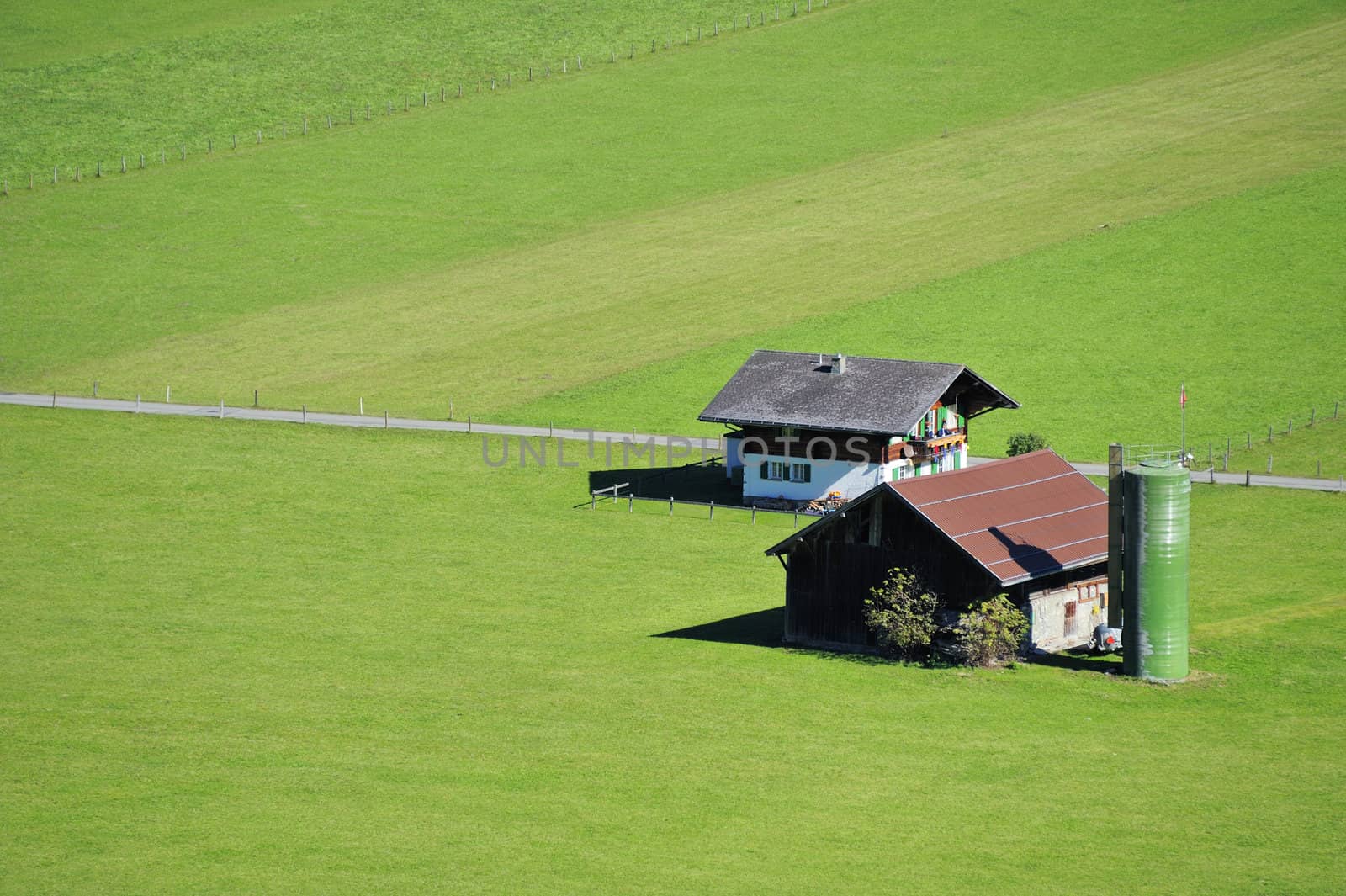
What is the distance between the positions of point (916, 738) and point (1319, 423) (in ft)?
141

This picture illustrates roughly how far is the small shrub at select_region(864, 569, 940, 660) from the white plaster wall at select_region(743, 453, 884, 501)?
65.4 ft

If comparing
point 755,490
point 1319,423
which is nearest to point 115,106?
point 755,490

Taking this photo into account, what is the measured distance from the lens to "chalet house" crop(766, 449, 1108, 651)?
50.6 metres

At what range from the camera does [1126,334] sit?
91.8m

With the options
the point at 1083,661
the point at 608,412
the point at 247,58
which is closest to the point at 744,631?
the point at 1083,661

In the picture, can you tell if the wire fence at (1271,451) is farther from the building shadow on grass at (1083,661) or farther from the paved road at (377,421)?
the building shadow on grass at (1083,661)

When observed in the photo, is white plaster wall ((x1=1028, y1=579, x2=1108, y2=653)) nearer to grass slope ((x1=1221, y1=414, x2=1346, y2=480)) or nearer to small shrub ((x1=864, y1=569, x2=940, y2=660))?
small shrub ((x1=864, y1=569, x2=940, y2=660))

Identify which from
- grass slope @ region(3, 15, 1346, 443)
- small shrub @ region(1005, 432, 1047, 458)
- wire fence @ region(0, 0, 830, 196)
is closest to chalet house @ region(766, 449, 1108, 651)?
small shrub @ region(1005, 432, 1047, 458)

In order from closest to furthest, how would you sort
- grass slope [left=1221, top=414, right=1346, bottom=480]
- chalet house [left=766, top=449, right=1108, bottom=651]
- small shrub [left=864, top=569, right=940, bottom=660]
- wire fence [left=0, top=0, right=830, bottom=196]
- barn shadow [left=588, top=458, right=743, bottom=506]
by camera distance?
chalet house [left=766, top=449, right=1108, bottom=651]
small shrub [left=864, top=569, right=940, bottom=660]
barn shadow [left=588, top=458, right=743, bottom=506]
grass slope [left=1221, top=414, right=1346, bottom=480]
wire fence [left=0, top=0, right=830, bottom=196]

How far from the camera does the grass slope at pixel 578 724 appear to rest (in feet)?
121

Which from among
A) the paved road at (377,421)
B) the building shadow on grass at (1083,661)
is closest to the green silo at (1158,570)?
the building shadow on grass at (1083,661)

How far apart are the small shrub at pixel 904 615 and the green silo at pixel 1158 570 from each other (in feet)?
18.2

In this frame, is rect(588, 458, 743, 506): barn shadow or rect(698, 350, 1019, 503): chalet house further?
rect(588, 458, 743, 506): barn shadow

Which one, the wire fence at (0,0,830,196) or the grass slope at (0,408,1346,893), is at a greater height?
the wire fence at (0,0,830,196)
